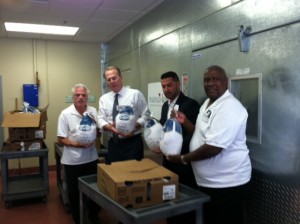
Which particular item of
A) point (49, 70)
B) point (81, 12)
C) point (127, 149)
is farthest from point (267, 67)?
point (49, 70)

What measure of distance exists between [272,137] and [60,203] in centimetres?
288

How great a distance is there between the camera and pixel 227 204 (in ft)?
5.94

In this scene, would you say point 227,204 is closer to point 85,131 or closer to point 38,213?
point 85,131

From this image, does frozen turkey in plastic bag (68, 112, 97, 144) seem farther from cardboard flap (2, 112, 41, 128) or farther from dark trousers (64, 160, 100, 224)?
cardboard flap (2, 112, 41, 128)

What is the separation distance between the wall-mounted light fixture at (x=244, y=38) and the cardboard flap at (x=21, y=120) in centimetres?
261

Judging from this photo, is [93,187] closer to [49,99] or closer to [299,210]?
[299,210]

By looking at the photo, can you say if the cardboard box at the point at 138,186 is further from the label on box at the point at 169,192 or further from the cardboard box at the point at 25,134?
the cardboard box at the point at 25,134

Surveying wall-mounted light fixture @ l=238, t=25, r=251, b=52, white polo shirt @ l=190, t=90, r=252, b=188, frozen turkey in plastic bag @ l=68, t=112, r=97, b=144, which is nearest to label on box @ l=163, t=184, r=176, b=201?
white polo shirt @ l=190, t=90, r=252, b=188

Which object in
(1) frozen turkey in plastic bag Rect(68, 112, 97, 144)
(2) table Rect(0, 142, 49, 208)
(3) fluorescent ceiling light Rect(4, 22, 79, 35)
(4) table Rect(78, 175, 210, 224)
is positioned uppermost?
(3) fluorescent ceiling light Rect(4, 22, 79, 35)

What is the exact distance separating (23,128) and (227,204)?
2769 mm

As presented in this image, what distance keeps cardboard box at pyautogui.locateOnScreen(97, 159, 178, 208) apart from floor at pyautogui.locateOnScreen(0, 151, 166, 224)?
1588 mm

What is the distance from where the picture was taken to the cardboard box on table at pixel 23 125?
3.53 metres

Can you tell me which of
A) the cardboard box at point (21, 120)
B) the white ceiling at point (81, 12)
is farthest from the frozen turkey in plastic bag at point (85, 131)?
the white ceiling at point (81, 12)

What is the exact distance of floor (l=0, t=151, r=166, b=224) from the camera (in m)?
A: 3.24
